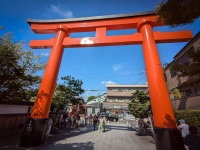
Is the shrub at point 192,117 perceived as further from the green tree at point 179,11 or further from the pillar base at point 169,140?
the green tree at point 179,11

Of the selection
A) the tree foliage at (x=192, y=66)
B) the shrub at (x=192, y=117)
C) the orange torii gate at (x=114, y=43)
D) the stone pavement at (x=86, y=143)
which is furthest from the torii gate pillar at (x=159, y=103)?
the shrub at (x=192, y=117)

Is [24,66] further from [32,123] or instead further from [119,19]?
[119,19]

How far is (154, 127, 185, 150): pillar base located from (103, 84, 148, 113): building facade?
29.5m

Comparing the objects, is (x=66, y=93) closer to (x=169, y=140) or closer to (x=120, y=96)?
(x=169, y=140)

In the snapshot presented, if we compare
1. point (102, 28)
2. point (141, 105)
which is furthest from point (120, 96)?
point (102, 28)

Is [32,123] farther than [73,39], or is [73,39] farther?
[73,39]

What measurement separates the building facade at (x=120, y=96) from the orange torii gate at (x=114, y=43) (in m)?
28.3

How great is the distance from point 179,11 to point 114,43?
311 centimetres

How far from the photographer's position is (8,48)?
5.51 metres

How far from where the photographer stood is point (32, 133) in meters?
4.52

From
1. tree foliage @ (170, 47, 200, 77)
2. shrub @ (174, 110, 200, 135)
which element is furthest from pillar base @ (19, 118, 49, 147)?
shrub @ (174, 110, 200, 135)

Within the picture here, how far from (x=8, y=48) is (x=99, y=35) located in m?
4.54

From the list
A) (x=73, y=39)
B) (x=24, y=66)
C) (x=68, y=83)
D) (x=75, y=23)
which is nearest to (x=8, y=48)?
(x=24, y=66)

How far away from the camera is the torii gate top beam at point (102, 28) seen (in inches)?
224
